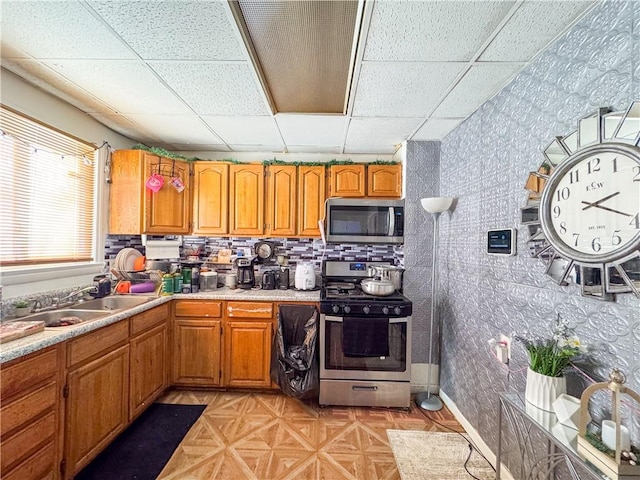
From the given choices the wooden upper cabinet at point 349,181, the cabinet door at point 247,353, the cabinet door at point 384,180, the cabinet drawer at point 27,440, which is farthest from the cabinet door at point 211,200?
the cabinet drawer at point 27,440

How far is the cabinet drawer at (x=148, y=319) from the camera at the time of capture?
199cm

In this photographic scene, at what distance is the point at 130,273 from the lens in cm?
262

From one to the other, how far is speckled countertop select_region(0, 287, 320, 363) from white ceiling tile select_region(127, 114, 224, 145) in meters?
1.50

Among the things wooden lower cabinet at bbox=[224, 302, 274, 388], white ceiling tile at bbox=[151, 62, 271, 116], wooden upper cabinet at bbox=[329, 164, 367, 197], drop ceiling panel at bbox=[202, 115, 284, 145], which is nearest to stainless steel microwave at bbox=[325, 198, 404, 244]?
wooden upper cabinet at bbox=[329, 164, 367, 197]

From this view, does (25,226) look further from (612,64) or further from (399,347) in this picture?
(612,64)

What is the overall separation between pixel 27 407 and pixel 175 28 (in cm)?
188

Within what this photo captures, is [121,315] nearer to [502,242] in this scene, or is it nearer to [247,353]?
[247,353]

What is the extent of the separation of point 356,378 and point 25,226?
2.63 metres

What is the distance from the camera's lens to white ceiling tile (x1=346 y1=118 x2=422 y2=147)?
7.24 feet

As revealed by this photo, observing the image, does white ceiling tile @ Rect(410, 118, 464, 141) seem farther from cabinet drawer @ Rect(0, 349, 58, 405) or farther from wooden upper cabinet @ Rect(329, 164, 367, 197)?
cabinet drawer @ Rect(0, 349, 58, 405)

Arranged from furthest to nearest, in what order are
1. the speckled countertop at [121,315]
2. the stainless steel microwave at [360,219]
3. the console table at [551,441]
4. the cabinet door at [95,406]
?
1. the stainless steel microwave at [360,219]
2. the cabinet door at [95,406]
3. the speckled countertop at [121,315]
4. the console table at [551,441]

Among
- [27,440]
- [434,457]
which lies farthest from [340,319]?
[27,440]

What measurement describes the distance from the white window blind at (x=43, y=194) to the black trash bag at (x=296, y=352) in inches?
69.5

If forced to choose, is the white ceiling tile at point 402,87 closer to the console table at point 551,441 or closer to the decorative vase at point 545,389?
the decorative vase at point 545,389
